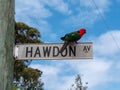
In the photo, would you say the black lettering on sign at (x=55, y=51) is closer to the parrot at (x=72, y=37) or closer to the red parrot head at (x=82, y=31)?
the parrot at (x=72, y=37)

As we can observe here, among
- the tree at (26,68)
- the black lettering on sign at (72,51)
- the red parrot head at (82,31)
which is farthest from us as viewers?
the tree at (26,68)

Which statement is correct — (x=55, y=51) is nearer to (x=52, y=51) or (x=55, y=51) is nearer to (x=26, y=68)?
(x=52, y=51)

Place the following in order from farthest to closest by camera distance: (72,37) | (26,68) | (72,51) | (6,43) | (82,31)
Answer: (26,68) → (82,31) → (72,37) → (72,51) → (6,43)

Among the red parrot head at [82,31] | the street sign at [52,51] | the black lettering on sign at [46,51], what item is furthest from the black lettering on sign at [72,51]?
the red parrot head at [82,31]

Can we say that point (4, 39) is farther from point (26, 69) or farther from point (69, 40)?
point (26, 69)

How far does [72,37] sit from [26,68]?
3141 centimetres

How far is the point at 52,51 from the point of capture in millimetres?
6117

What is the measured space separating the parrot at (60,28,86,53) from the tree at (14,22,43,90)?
29.3 metres

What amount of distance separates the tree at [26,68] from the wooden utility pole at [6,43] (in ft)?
102

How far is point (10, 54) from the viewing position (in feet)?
15.0

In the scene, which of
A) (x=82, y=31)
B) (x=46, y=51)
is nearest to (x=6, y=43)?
(x=46, y=51)

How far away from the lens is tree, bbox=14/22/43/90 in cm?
3636

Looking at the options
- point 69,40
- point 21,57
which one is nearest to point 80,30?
point 69,40

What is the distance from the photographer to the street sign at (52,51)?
6.02 meters
